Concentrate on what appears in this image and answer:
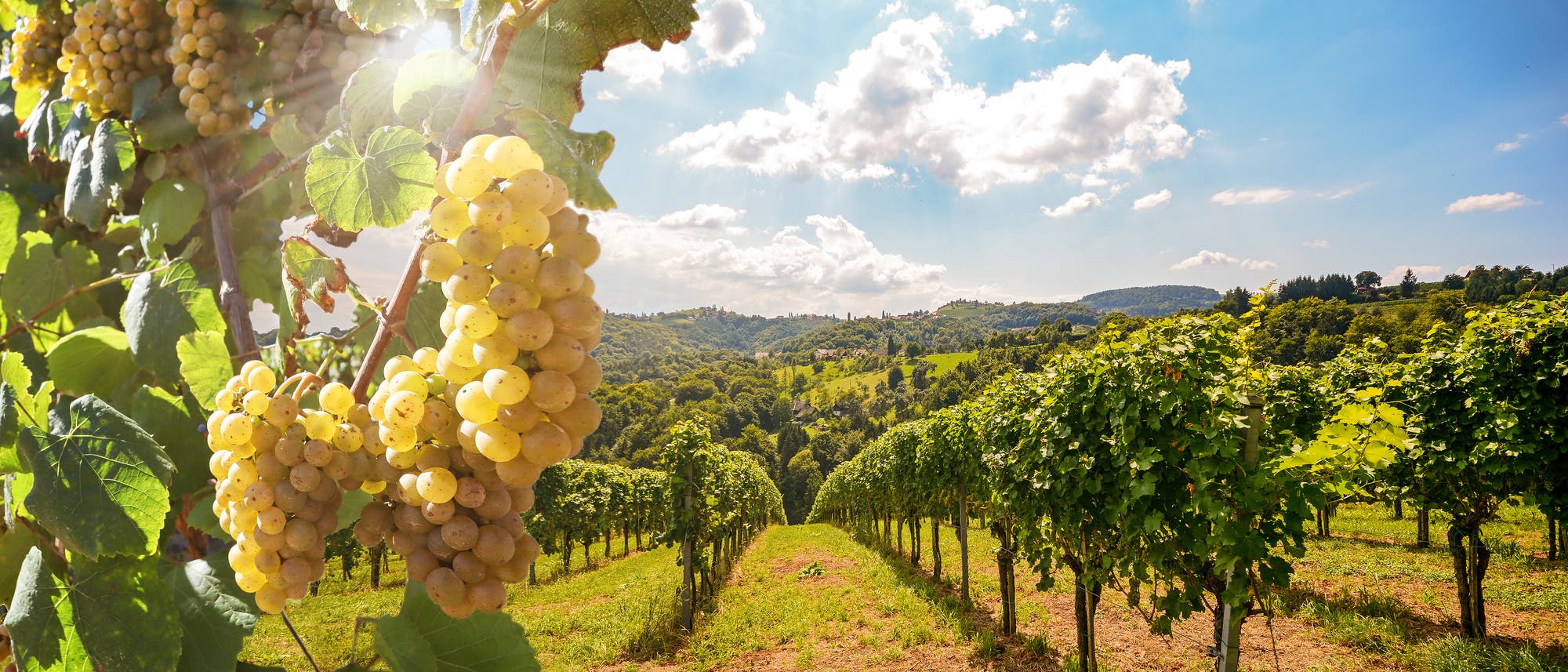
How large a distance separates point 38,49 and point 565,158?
171 cm

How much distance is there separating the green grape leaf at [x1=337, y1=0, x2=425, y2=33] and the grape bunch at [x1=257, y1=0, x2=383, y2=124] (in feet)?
1.28

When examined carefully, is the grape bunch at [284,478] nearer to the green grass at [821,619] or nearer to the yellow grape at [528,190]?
the yellow grape at [528,190]

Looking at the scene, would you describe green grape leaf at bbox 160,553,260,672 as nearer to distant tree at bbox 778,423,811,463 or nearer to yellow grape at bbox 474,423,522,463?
yellow grape at bbox 474,423,522,463

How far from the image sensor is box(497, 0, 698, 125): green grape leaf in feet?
2.41

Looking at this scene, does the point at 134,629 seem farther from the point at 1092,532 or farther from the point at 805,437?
the point at 805,437

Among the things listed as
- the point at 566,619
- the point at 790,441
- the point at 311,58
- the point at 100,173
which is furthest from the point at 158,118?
the point at 790,441

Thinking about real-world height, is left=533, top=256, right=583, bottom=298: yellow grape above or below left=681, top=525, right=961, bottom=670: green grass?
above

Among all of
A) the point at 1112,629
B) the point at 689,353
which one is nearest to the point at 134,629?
the point at 1112,629

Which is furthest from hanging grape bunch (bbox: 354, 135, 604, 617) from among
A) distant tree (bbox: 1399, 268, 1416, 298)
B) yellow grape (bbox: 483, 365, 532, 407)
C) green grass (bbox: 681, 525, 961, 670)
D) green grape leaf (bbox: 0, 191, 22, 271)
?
distant tree (bbox: 1399, 268, 1416, 298)

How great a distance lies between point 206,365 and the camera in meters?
0.91

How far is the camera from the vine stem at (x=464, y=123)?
2.15 feet

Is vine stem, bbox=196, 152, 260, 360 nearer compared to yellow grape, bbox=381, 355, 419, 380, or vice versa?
yellow grape, bbox=381, 355, 419, 380

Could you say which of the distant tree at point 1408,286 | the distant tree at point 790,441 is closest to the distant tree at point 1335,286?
the distant tree at point 1408,286

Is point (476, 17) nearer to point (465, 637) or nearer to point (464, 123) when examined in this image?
point (464, 123)
